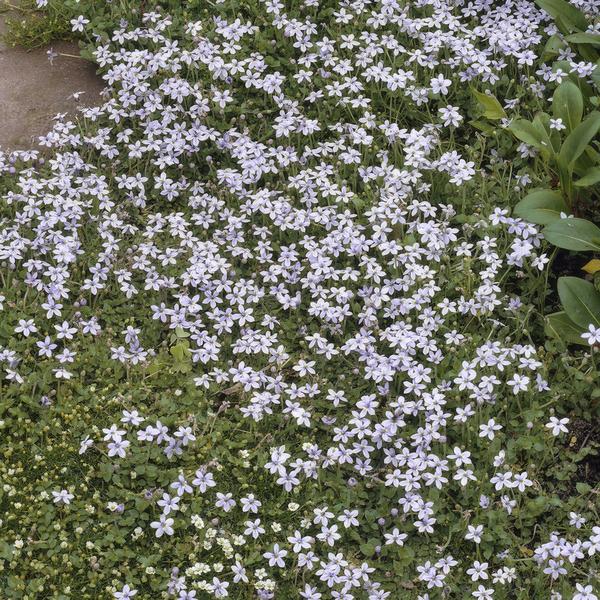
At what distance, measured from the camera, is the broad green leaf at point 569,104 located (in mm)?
5711

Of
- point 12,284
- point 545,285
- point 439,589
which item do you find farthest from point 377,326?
point 12,284

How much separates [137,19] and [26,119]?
1.08 meters

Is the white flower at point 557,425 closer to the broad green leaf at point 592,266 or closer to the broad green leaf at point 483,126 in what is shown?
the broad green leaf at point 592,266

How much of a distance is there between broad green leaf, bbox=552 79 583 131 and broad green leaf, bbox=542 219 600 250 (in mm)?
756

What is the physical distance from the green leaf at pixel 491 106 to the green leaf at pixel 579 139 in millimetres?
634

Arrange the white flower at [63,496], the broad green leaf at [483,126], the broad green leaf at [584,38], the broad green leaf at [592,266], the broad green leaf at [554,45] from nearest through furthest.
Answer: the white flower at [63,496] < the broad green leaf at [592,266] < the broad green leaf at [584,38] < the broad green leaf at [483,126] < the broad green leaf at [554,45]

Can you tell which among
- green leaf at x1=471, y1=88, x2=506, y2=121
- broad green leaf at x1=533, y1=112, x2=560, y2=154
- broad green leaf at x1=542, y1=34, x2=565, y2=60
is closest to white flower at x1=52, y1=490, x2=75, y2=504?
broad green leaf at x1=533, y1=112, x2=560, y2=154

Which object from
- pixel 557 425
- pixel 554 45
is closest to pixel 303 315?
pixel 557 425

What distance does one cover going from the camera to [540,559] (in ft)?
14.7

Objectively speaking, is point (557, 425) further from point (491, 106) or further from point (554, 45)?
point (554, 45)

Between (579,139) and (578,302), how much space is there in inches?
38.2

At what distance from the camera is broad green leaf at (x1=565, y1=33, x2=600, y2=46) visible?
598 centimetres

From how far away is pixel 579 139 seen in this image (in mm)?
5473

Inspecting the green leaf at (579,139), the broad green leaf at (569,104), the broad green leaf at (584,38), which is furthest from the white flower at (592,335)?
the broad green leaf at (584,38)
